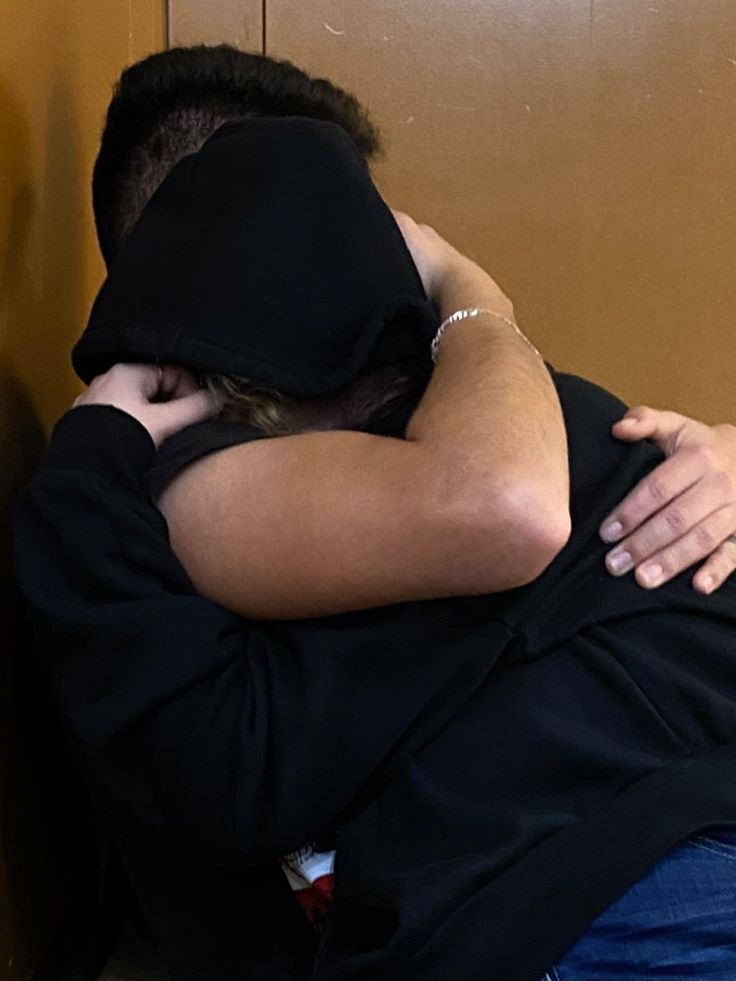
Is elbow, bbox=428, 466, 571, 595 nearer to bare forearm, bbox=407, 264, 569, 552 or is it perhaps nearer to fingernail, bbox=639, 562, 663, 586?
bare forearm, bbox=407, 264, 569, 552

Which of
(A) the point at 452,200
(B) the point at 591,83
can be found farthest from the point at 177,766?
(B) the point at 591,83

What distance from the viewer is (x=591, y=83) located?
159 cm

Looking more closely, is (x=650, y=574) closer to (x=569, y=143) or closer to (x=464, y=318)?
(x=464, y=318)

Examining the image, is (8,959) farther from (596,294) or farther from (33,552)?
(596,294)

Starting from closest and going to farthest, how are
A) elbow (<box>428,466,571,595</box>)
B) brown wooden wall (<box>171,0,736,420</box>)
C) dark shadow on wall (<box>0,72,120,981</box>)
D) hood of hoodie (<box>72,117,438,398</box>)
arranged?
elbow (<box>428,466,571,595</box>) → hood of hoodie (<box>72,117,438,398</box>) → dark shadow on wall (<box>0,72,120,981</box>) → brown wooden wall (<box>171,0,736,420</box>)

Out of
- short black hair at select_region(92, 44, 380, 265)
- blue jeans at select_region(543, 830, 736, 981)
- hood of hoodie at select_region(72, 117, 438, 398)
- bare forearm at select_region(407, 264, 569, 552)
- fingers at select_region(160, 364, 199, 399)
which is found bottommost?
blue jeans at select_region(543, 830, 736, 981)

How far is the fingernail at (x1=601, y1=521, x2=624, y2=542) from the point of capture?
0.84m

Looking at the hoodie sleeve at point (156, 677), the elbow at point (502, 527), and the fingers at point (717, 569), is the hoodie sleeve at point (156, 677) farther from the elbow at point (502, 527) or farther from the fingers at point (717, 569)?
the fingers at point (717, 569)

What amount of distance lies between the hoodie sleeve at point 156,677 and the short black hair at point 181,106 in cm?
33

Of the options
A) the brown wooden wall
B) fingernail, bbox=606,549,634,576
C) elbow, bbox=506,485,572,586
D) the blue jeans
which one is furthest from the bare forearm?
the brown wooden wall

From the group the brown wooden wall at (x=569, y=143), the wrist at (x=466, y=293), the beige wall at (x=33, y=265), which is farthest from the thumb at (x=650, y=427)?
the brown wooden wall at (x=569, y=143)

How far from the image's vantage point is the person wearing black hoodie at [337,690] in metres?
0.72

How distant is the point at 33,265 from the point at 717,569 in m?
0.60

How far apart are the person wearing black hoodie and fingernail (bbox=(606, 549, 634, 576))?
1 centimetres
